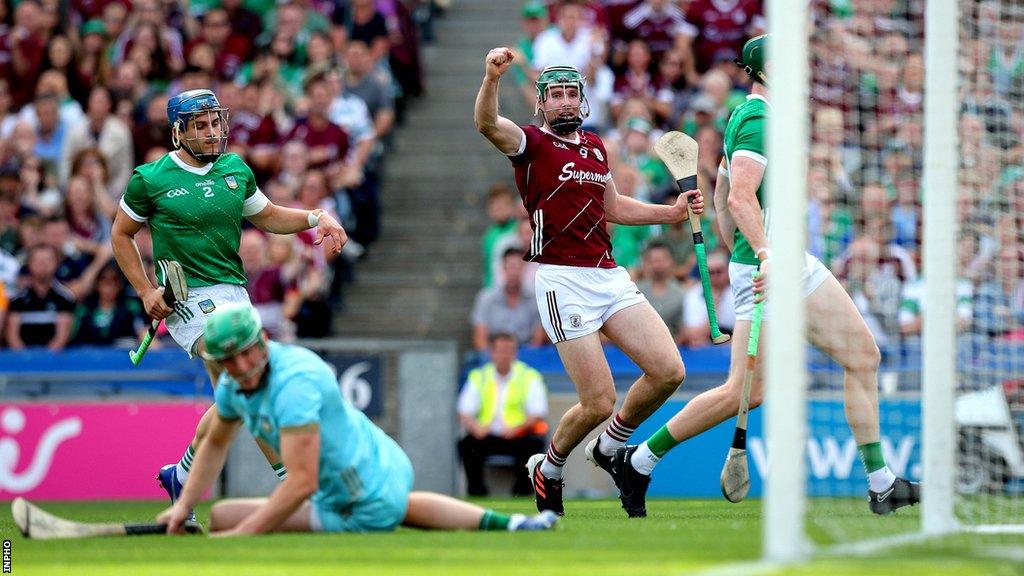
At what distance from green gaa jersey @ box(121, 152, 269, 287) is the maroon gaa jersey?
1.78m

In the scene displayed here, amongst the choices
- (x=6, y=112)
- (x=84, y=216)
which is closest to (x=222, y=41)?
(x=6, y=112)

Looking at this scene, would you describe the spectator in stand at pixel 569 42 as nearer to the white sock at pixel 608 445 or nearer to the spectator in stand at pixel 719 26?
the spectator in stand at pixel 719 26

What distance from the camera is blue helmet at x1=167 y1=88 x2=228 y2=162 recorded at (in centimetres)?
976

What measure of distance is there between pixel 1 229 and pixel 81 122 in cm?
188

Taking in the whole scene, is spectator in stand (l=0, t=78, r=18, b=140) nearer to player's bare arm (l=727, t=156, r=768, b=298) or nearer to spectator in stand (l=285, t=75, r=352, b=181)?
spectator in stand (l=285, t=75, r=352, b=181)

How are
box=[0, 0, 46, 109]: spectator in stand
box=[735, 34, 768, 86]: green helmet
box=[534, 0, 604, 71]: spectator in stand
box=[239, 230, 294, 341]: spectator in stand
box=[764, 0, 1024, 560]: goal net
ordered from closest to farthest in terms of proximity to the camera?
box=[764, 0, 1024, 560]: goal net
box=[735, 34, 768, 86]: green helmet
box=[239, 230, 294, 341]: spectator in stand
box=[534, 0, 604, 71]: spectator in stand
box=[0, 0, 46, 109]: spectator in stand

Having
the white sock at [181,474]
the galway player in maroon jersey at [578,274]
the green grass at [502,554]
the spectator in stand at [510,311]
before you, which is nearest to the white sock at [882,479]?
the green grass at [502,554]

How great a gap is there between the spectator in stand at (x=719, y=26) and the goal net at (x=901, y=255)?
5.20 m

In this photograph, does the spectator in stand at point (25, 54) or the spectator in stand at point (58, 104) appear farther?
the spectator in stand at point (25, 54)

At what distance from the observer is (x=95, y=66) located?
782 inches

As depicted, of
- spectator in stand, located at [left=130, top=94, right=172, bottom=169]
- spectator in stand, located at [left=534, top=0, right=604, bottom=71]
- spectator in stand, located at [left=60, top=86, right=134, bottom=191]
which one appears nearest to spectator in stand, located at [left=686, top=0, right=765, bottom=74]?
spectator in stand, located at [left=534, top=0, right=604, bottom=71]

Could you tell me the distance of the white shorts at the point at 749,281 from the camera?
9555 mm

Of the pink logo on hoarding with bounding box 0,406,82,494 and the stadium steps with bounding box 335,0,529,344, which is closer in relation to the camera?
the pink logo on hoarding with bounding box 0,406,82,494

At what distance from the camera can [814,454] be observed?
13.9 m
